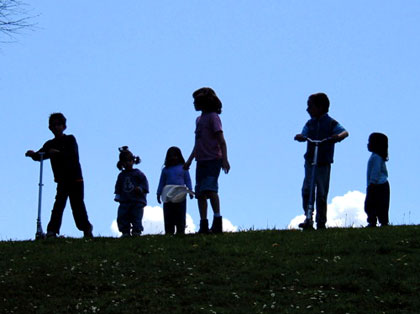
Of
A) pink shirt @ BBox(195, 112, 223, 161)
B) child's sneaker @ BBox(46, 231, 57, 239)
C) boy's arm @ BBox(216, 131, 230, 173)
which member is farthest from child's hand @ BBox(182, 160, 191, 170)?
child's sneaker @ BBox(46, 231, 57, 239)

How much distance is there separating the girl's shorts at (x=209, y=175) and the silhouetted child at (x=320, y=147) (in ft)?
6.28

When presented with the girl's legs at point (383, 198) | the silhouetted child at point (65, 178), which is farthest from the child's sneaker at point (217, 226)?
the girl's legs at point (383, 198)

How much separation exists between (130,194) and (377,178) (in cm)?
514

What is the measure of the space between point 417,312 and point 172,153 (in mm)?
7960

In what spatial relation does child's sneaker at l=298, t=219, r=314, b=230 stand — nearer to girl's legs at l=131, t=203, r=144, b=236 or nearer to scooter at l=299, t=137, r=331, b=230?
scooter at l=299, t=137, r=331, b=230

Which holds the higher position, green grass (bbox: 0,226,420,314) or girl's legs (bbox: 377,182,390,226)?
girl's legs (bbox: 377,182,390,226)

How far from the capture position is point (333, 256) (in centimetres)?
1507

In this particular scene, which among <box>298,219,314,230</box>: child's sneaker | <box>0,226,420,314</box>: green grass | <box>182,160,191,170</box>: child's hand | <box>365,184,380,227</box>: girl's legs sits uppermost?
<box>182,160,191,170</box>: child's hand

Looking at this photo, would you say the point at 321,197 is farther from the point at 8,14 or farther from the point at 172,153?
the point at 8,14

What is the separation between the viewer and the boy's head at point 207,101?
17172 mm

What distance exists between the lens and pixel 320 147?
57.8 feet

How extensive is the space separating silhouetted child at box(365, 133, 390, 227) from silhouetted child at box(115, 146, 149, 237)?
467 centimetres

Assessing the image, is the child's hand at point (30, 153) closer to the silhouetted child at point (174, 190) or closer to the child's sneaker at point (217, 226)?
the silhouetted child at point (174, 190)

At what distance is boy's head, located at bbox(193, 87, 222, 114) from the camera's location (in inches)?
676
